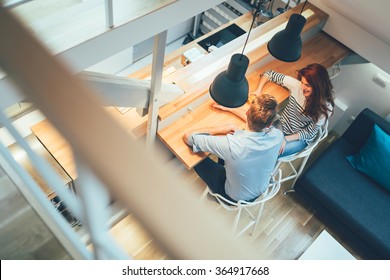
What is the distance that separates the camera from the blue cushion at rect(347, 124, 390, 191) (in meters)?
3.59

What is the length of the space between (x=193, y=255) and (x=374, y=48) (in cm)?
390

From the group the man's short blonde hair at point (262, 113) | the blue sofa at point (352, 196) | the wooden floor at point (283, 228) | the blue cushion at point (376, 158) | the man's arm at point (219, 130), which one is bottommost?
the wooden floor at point (283, 228)

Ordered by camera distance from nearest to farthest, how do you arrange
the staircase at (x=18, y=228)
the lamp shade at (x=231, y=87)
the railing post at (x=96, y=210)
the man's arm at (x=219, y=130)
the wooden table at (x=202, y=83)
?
the railing post at (x=96, y=210) → the staircase at (x=18, y=228) → the lamp shade at (x=231, y=87) → the wooden table at (x=202, y=83) → the man's arm at (x=219, y=130)

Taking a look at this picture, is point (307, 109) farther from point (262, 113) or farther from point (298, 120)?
point (262, 113)

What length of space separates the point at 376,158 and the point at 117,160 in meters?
3.69

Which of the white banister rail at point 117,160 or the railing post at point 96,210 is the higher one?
the white banister rail at point 117,160

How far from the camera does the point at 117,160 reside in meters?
0.41

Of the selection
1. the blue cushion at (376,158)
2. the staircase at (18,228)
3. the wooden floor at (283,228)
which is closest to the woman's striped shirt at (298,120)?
the blue cushion at (376,158)

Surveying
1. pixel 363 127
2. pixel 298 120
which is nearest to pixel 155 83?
pixel 298 120

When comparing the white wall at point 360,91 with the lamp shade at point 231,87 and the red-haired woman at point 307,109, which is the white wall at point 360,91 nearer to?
the red-haired woman at point 307,109

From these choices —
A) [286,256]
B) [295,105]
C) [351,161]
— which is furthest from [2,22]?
[351,161]

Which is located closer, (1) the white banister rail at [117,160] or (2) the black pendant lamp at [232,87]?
(1) the white banister rail at [117,160]

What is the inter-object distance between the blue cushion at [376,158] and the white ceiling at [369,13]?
2.94ft

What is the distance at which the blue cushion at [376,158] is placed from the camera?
3586 millimetres
